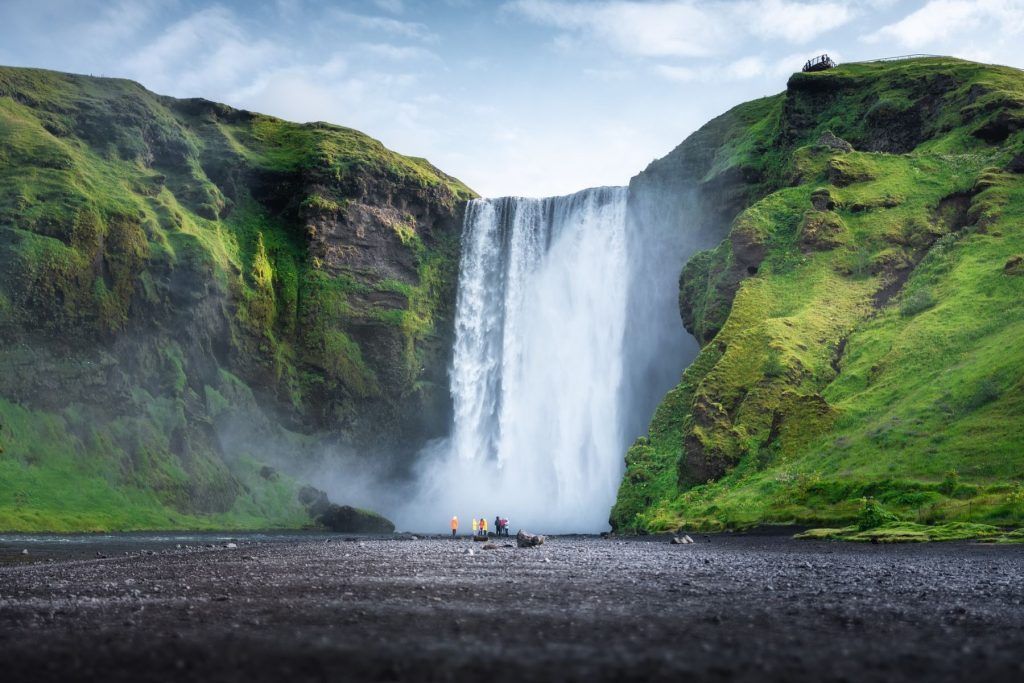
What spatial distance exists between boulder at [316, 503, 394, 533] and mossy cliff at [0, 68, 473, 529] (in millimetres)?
5247

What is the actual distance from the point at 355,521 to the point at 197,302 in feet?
102

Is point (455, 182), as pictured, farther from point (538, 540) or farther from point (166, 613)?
point (166, 613)

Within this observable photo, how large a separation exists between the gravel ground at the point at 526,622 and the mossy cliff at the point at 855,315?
18310mm

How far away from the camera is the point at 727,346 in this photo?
6191 centimetres

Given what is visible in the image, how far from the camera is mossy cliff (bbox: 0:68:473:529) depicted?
79.1 meters

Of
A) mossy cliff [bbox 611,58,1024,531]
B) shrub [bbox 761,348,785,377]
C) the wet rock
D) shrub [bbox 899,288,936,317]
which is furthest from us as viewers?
the wet rock

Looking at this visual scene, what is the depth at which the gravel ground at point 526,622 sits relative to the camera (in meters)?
9.60

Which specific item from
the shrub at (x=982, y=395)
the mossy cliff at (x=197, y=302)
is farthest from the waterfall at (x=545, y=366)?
the shrub at (x=982, y=395)

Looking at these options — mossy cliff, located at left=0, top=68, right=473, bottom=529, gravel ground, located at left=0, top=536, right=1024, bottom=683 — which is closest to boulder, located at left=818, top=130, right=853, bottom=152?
mossy cliff, located at left=0, top=68, right=473, bottom=529

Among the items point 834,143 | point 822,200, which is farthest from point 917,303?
point 834,143

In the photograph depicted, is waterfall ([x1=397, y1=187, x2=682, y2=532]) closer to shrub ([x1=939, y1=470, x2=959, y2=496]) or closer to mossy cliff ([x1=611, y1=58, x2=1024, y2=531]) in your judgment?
mossy cliff ([x1=611, y1=58, x2=1024, y2=531])

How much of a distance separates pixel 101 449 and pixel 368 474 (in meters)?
32.2

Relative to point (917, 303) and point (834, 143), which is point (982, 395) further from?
point (834, 143)

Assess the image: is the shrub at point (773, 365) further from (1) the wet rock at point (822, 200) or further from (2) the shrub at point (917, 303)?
(1) the wet rock at point (822, 200)
